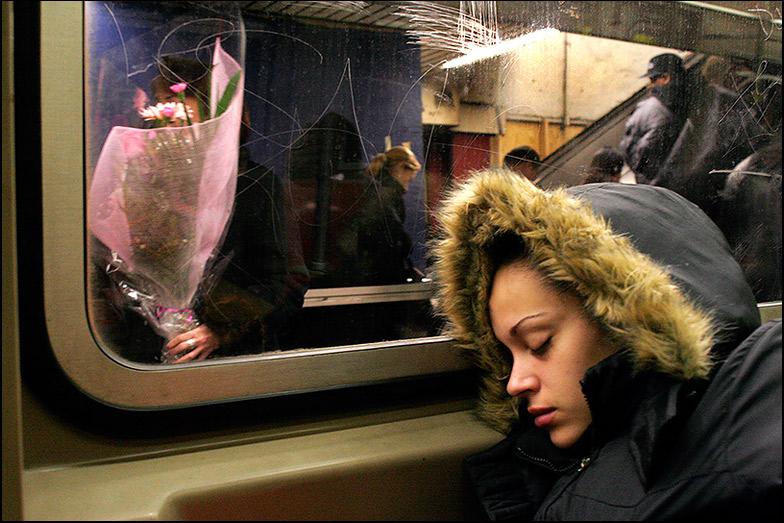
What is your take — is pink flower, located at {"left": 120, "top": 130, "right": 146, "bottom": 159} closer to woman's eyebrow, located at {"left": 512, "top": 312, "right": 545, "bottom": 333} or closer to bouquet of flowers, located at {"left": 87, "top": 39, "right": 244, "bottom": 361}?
bouquet of flowers, located at {"left": 87, "top": 39, "right": 244, "bottom": 361}

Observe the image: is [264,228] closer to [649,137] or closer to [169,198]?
[169,198]

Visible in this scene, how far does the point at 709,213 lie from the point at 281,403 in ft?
4.56

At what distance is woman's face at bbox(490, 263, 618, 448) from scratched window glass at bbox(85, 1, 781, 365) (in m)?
0.35

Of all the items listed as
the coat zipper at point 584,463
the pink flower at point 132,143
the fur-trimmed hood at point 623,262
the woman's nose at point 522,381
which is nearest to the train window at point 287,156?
the pink flower at point 132,143

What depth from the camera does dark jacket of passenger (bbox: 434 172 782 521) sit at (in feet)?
3.03

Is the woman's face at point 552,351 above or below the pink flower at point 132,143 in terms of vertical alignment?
below

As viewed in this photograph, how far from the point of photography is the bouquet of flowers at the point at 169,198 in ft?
3.79

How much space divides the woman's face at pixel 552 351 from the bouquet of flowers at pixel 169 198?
66cm

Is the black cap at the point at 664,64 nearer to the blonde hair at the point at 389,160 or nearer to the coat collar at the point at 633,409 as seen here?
the blonde hair at the point at 389,160

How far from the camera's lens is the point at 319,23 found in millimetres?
1293

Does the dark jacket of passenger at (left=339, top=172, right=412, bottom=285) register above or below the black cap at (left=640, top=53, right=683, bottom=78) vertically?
below

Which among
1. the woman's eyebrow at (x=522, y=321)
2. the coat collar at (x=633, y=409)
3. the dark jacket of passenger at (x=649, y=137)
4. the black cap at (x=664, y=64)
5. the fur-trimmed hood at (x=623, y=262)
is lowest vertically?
the coat collar at (x=633, y=409)

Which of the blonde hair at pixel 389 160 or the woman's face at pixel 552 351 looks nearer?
the woman's face at pixel 552 351

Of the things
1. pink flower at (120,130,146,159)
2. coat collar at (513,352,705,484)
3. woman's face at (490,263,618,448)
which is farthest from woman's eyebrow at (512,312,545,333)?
pink flower at (120,130,146,159)
